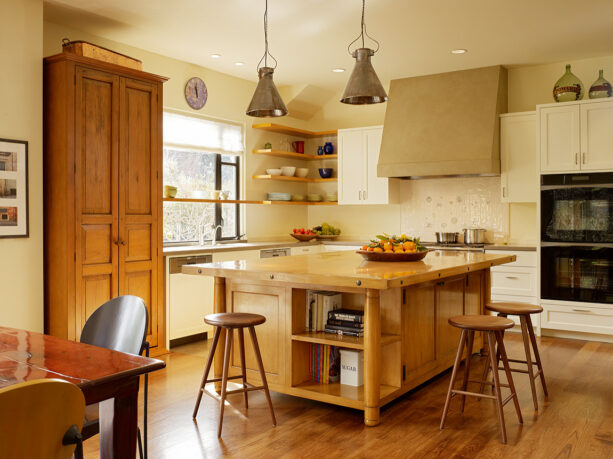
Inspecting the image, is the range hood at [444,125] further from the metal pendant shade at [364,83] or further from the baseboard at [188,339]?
the metal pendant shade at [364,83]

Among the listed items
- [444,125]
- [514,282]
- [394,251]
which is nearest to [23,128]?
[394,251]

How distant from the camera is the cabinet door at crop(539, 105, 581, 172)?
17.9ft

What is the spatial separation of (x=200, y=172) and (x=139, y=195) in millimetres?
1645

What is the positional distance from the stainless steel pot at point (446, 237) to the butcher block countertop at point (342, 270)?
219 centimetres

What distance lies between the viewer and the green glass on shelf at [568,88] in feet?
18.5

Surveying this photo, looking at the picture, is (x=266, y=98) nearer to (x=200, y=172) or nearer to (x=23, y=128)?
(x=23, y=128)

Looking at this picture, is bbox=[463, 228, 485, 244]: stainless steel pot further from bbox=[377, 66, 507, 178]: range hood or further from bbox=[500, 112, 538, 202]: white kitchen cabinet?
bbox=[377, 66, 507, 178]: range hood

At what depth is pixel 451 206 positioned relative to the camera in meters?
6.69

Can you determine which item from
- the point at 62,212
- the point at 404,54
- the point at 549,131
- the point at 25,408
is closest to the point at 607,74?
the point at 549,131

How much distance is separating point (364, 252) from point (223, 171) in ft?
10.00

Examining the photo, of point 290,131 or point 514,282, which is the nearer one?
point 514,282

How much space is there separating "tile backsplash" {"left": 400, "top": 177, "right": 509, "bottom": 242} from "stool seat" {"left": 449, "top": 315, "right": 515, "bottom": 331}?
3.26 m

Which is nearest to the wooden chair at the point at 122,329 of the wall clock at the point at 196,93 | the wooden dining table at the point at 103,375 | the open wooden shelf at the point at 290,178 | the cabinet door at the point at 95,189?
the wooden dining table at the point at 103,375

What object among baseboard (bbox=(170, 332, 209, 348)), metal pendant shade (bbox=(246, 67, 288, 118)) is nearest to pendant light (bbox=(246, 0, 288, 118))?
metal pendant shade (bbox=(246, 67, 288, 118))
